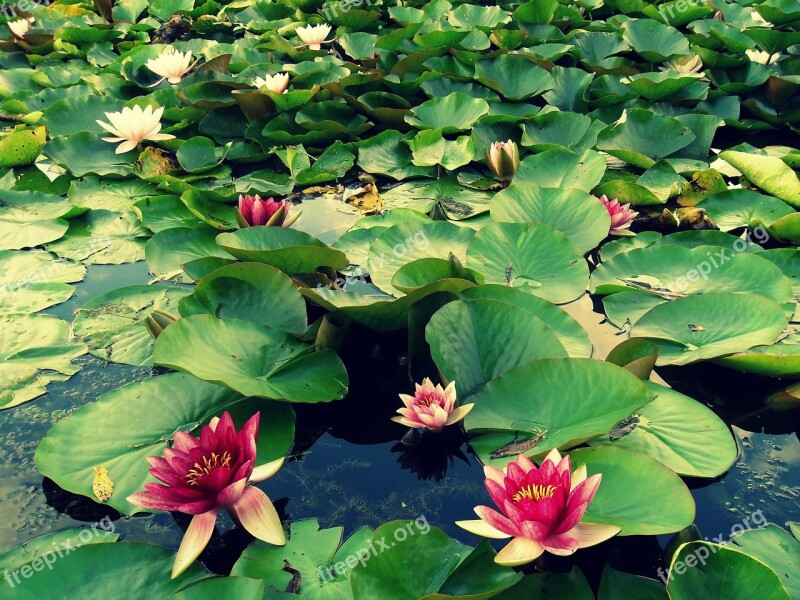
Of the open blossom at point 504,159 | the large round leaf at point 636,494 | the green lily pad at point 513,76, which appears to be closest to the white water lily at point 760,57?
the green lily pad at point 513,76

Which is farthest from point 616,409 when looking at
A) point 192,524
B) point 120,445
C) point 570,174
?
point 570,174

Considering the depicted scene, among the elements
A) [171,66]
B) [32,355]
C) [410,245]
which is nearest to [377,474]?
[410,245]

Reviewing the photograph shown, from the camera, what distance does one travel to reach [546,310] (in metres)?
2.29

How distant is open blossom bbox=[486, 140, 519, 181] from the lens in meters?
3.28

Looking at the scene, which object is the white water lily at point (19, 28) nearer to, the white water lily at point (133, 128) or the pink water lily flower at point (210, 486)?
the white water lily at point (133, 128)

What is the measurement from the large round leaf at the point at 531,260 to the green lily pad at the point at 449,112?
4.36ft

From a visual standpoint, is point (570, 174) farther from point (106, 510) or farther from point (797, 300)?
point (106, 510)

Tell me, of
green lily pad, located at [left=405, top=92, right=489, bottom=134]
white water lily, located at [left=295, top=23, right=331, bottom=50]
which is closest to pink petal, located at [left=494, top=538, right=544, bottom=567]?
green lily pad, located at [left=405, top=92, right=489, bottom=134]

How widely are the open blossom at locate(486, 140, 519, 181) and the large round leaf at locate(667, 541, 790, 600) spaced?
2.22 meters

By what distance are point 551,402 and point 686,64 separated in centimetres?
346

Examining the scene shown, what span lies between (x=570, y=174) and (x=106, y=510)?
255 cm

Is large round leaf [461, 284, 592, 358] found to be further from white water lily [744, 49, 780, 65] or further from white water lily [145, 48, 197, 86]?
white water lily [744, 49, 780, 65]

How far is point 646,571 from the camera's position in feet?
5.29
